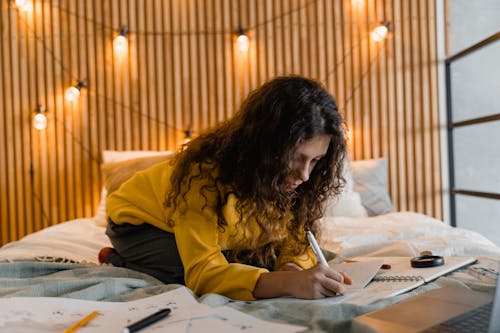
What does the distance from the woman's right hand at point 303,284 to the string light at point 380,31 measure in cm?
295

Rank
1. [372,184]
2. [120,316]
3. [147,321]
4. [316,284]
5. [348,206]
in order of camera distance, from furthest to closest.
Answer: [372,184] → [348,206] → [316,284] → [120,316] → [147,321]

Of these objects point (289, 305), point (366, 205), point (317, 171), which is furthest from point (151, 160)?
point (289, 305)

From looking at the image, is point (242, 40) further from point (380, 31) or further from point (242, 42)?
point (380, 31)

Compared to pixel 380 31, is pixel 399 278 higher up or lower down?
lower down

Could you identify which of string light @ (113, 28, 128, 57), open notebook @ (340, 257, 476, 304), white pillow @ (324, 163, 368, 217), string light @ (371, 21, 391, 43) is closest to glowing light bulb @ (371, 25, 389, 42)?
string light @ (371, 21, 391, 43)

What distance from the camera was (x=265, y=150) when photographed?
1.58 metres

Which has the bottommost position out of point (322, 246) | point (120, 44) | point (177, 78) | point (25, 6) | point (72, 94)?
point (322, 246)

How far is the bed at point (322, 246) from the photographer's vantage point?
1220 millimetres

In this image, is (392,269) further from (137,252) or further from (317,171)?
(137,252)

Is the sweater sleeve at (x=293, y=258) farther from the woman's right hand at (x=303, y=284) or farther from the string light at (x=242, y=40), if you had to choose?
the string light at (x=242, y=40)

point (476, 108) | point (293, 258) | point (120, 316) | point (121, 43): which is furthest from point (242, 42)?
point (120, 316)

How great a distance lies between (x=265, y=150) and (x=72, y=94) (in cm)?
264

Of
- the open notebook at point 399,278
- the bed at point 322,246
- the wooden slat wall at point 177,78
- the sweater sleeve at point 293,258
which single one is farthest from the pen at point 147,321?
the wooden slat wall at point 177,78

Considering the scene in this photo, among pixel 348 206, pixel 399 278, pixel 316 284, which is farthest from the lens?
pixel 348 206
